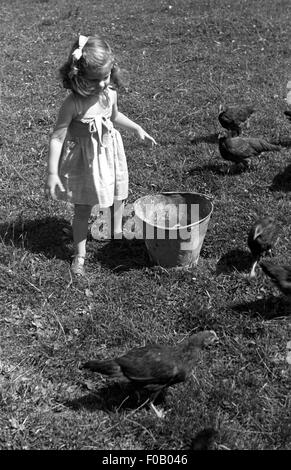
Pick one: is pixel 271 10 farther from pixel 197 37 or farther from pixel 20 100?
pixel 20 100

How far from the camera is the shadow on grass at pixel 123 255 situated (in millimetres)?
5500

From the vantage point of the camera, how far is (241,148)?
271 inches

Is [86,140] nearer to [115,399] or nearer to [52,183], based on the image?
[52,183]

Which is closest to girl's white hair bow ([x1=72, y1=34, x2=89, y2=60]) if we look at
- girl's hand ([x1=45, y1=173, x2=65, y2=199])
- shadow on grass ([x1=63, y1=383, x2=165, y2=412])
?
girl's hand ([x1=45, y1=173, x2=65, y2=199])

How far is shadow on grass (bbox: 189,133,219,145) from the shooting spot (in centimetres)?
798

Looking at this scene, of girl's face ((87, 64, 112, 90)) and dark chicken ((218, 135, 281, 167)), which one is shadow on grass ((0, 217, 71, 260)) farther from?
dark chicken ((218, 135, 281, 167))

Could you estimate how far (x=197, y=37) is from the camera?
510 inches

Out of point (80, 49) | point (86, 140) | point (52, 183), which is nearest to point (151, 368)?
point (52, 183)

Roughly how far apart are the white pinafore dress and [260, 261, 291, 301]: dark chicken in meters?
1.63

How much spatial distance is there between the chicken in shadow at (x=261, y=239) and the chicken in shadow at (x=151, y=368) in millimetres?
1551

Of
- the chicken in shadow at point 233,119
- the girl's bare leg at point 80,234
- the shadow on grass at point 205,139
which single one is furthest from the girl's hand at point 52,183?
the chicken in shadow at point 233,119

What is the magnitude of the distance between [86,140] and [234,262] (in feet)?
6.16

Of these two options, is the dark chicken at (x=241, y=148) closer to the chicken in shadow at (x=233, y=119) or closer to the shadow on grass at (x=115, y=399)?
the chicken in shadow at (x=233, y=119)

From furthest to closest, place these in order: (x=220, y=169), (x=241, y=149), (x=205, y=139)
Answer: (x=205, y=139)
(x=220, y=169)
(x=241, y=149)
